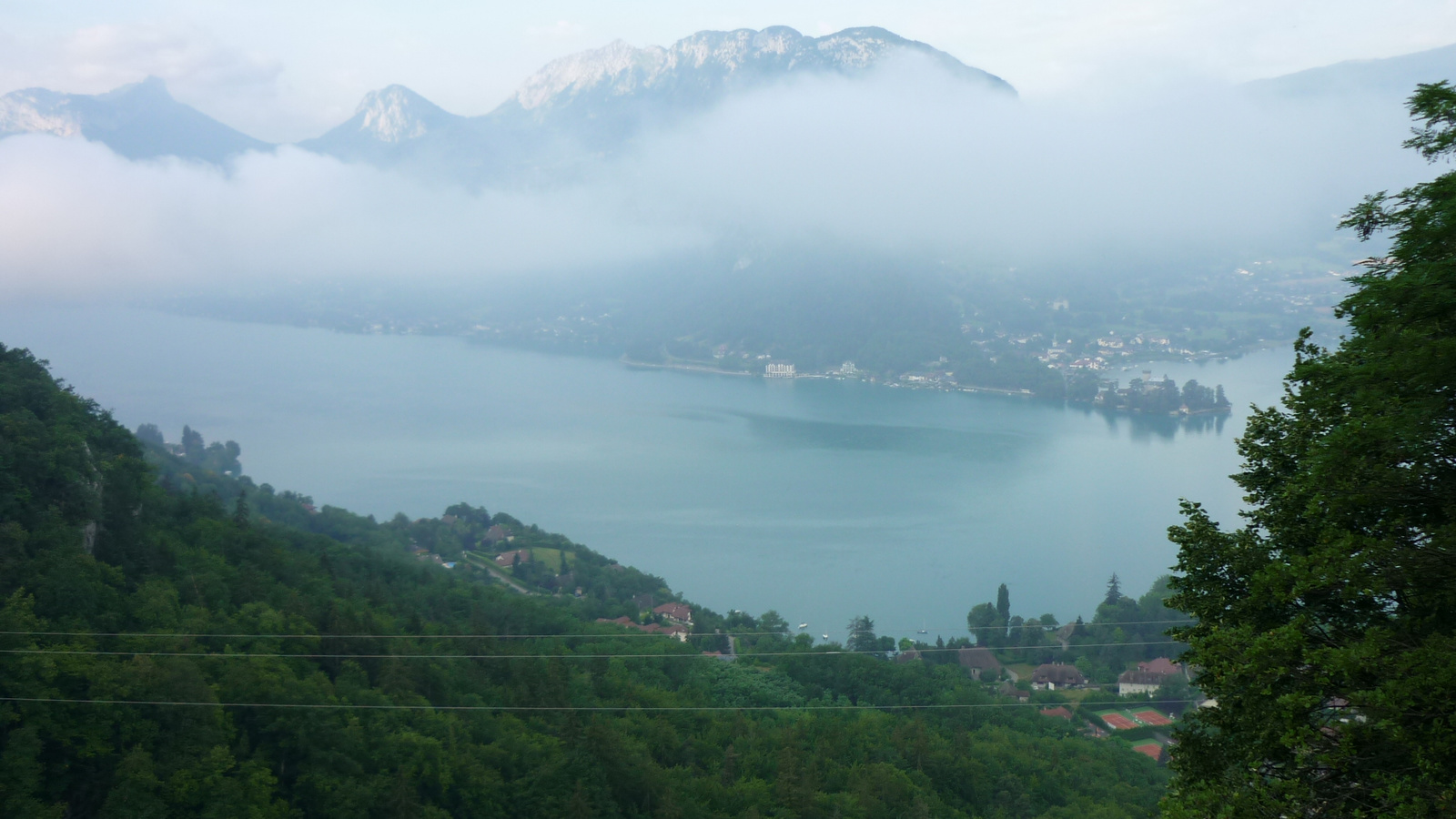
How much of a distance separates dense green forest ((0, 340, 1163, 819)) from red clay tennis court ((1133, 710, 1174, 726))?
185 centimetres

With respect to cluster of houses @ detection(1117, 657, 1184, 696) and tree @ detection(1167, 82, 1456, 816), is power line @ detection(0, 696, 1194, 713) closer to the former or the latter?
cluster of houses @ detection(1117, 657, 1184, 696)

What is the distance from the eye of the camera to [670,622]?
15.0 m

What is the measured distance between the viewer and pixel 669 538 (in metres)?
22.8

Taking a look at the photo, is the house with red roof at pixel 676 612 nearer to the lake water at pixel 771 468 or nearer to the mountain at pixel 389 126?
the lake water at pixel 771 468

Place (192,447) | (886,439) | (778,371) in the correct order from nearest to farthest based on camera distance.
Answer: (192,447) → (886,439) → (778,371)

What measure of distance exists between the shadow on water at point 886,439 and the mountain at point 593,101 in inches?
3682

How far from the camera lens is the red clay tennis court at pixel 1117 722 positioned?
38.4ft

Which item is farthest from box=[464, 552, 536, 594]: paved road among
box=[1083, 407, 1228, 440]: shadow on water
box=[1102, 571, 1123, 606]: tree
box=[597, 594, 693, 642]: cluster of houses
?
box=[1083, 407, 1228, 440]: shadow on water

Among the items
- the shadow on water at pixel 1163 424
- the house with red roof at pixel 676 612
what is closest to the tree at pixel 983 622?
the house with red roof at pixel 676 612

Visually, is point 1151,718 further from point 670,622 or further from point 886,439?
point 886,439

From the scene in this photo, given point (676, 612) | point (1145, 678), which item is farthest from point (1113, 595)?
point (676, 612)

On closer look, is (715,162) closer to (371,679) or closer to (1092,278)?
(1092,278)

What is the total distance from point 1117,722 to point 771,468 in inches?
726

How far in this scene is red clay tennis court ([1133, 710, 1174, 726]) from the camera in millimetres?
11922
